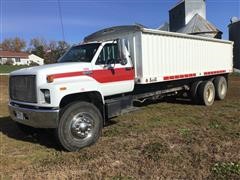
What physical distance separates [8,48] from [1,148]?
13930cm

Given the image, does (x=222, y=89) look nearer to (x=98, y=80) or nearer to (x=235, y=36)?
(x=98, y=80)

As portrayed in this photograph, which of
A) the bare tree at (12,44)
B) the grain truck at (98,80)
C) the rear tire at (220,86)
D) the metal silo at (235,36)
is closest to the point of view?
the grain truck at (98,80)

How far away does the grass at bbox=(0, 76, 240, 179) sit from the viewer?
18.5 ft

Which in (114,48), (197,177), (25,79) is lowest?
(197,177)

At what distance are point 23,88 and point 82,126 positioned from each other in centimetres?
152

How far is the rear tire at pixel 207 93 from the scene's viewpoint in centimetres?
1258

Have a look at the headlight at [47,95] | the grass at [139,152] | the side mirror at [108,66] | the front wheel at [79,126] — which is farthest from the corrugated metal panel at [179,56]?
the headlight at [47,95]

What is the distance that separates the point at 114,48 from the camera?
8.47 meters

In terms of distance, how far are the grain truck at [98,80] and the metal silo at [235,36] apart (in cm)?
3199

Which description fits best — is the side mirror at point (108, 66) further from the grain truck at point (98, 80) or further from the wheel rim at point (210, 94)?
the wheel rim at point (210, 94)

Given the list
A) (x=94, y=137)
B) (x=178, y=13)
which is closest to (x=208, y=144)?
(x=94, y=137)

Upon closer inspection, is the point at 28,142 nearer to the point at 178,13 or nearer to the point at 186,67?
the point at 186,67

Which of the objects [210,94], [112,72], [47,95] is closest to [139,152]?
[47,95]

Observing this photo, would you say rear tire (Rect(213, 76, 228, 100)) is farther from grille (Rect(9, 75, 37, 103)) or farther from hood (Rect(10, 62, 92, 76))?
grille (Rect(9, 75, 37, 103))
